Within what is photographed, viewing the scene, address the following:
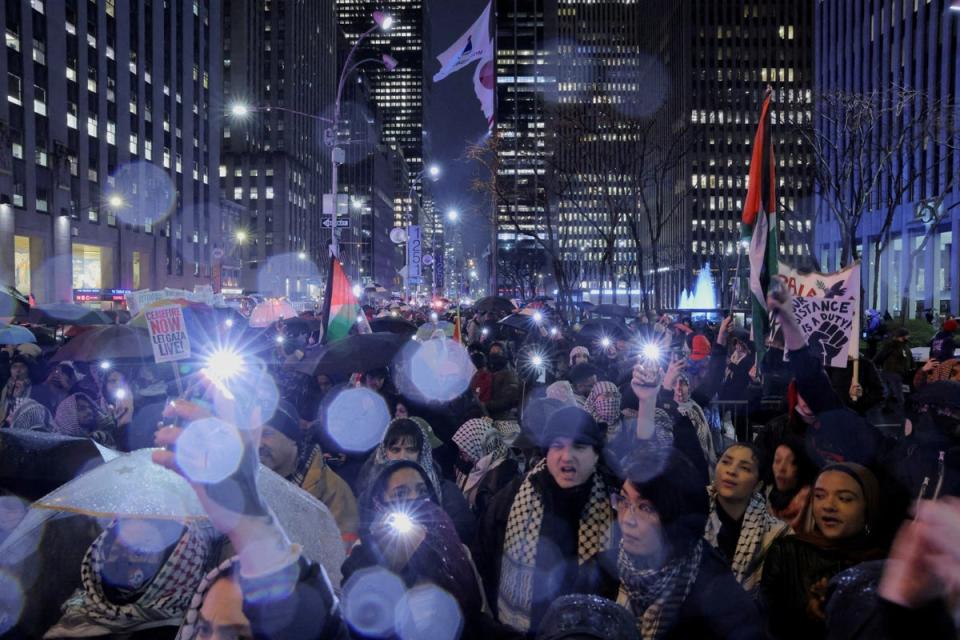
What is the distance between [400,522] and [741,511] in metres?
1.94

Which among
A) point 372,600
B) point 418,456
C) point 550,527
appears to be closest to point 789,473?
point 550,527

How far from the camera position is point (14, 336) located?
42.2 feet

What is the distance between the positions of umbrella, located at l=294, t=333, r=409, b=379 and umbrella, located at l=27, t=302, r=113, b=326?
35.8 feet

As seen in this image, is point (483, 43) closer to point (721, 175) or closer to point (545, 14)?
point (545, 14)

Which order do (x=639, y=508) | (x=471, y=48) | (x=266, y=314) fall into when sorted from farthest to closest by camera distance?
(x=471, y=48) → (x=266, y=314) → (x=639, y=508)

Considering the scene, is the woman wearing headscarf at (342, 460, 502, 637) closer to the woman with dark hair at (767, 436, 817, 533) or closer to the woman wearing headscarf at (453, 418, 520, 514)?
the woman wearing headscarf at (453, 418, 520, 514)

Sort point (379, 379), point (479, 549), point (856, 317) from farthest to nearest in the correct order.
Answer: point (379, 379)
point (856, 317)
point (479, 549)

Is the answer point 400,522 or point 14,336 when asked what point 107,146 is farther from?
point 400,522

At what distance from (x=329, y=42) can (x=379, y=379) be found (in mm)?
164630

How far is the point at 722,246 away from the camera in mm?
130500

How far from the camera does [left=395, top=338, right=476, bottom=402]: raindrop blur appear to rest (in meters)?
7.57

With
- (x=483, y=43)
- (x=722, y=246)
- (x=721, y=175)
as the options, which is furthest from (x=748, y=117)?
(x=483, y=43)

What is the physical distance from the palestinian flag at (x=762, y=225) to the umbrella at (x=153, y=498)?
3.96 m

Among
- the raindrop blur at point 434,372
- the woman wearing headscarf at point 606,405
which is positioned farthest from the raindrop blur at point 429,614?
the raindrop blur at point 434,372
